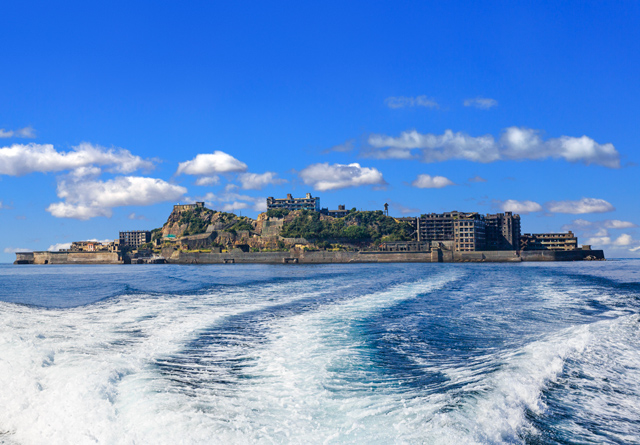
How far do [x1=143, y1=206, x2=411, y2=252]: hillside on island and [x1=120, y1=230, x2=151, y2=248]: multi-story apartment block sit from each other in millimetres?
33673

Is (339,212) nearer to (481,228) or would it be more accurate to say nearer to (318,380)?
(481,228)

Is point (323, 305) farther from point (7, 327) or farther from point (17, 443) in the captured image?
point (17, 443)

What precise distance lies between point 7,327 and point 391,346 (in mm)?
8608

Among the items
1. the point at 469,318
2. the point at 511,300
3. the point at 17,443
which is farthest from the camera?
the point at 511,300

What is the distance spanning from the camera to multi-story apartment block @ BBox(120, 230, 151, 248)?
178m

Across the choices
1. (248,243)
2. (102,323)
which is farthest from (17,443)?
(248,243)

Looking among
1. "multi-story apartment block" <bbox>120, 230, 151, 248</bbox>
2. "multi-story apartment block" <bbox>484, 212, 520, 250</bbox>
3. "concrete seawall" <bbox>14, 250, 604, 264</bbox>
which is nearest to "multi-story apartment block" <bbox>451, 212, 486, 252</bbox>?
"multi-story apartment block" <bbox>484, 212, 520, 250</bbox>

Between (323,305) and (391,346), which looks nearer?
(391,346)

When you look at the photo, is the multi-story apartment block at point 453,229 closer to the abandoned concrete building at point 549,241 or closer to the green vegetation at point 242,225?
the abandoned concrete building at point 549,241

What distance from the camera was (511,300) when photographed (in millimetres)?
18703

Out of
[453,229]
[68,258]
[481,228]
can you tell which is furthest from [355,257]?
[68,258]

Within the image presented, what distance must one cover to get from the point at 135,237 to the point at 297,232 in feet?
280

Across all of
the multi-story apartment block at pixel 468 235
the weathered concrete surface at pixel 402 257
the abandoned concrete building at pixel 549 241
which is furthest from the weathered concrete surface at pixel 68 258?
the abandoned concrete building at pixel 549 241

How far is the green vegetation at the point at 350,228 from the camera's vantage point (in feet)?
404
